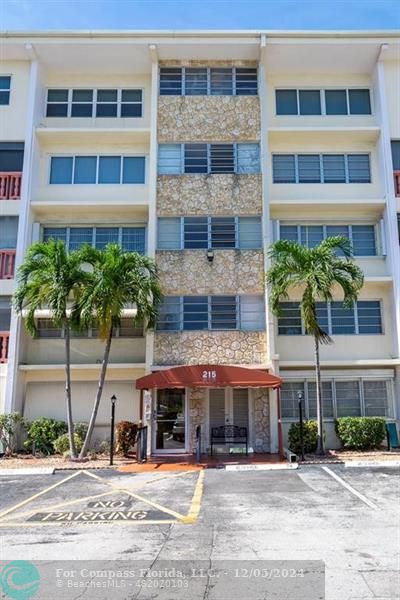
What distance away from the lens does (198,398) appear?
56.7 feet

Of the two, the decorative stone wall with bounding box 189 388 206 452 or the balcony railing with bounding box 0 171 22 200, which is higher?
the balcony railing with bounding box 0 171 22 200

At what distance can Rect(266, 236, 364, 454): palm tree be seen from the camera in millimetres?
15812

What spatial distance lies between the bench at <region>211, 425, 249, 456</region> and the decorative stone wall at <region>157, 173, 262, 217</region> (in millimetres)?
8318

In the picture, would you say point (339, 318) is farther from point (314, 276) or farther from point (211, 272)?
point (211, 272)

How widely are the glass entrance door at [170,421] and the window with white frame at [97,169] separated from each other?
911cm

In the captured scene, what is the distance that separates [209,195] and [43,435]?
11092mm

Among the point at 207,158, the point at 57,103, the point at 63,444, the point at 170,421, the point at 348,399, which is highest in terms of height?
the point at 57,103

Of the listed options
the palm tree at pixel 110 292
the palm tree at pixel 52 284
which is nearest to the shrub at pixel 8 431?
the palm tree at pixel 52 284

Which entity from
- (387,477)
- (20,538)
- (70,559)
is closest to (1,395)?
(20,538)

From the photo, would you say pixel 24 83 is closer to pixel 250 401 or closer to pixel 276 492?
pixel 250 401

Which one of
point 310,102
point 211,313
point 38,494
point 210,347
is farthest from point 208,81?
point 38,494

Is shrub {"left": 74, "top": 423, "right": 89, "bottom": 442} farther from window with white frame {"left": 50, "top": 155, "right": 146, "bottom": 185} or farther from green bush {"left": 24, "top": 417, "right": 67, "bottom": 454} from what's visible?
window with white frame {"left": 50, "top": 155, "right": 146, "bottom": 185}

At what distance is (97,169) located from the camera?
66.1 ft

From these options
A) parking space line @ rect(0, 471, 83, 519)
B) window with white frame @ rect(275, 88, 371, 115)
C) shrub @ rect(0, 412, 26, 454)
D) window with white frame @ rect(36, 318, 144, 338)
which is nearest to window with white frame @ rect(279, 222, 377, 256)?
window with white frame @ rect(275, 88, 371, 115)
